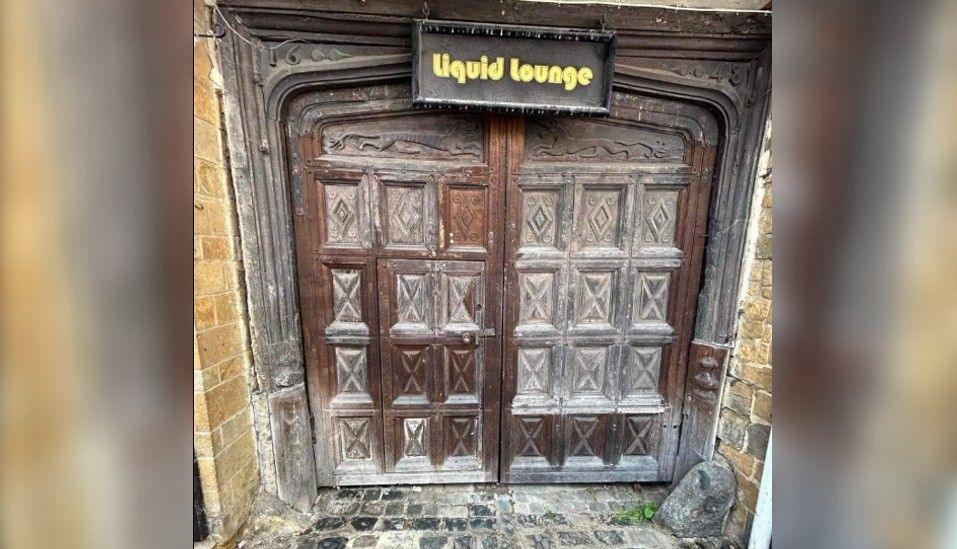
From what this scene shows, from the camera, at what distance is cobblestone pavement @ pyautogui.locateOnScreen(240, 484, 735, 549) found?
6.48 feet

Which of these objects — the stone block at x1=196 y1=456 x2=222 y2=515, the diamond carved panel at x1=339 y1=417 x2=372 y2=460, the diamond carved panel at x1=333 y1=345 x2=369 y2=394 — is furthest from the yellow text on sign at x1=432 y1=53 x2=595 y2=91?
the stone block at x1=196 y1=456 x2=222 y2=515

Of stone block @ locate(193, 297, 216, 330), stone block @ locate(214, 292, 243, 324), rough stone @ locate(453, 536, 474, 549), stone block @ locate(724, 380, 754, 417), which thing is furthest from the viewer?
stone block @ locate(724, 380, 754, 417)

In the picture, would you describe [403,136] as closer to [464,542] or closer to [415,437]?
[415,437]

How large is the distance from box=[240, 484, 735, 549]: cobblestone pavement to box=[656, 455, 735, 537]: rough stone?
62 millimetres

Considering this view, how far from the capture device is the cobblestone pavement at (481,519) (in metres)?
1.97

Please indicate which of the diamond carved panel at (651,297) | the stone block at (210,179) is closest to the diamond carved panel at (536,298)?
the diamond carved panel at (651,297)

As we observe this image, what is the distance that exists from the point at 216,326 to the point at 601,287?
2.29 m

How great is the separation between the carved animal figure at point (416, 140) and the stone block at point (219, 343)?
1.20 m

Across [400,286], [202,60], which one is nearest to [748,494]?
[400,286]

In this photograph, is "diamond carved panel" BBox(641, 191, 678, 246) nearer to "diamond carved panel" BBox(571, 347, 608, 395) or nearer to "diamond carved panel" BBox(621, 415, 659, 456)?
"diamond carved panel" BBox(571, 347, 608, 395)

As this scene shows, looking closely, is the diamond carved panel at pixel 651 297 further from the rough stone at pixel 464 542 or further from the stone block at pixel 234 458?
the stone block at pixel 234 458
